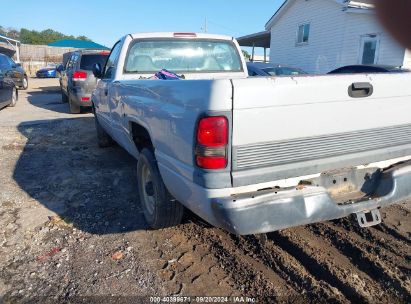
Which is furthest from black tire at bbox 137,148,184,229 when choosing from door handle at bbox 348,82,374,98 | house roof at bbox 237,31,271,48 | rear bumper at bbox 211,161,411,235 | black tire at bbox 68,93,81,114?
house roof at bbox 237,31,271,48

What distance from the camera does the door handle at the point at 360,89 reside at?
8.15 feet

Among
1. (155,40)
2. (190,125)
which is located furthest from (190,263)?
(155,40)

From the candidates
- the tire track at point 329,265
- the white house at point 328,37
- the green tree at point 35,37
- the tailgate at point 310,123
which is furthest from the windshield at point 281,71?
Answer: the green tree at point 35,37

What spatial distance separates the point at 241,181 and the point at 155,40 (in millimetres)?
2878

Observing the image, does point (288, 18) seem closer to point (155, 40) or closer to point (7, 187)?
point (155, 40)

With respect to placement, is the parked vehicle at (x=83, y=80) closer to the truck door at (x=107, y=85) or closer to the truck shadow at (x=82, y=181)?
the truck shadow at (x=82, y=181)

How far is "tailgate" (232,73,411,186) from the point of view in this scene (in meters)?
2.26

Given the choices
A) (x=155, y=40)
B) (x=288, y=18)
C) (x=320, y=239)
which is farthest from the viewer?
(x=288, y=18)

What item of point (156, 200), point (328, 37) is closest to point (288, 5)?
point (328, 37)

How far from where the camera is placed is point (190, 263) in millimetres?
2973

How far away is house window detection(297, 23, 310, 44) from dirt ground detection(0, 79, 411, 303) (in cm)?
1611

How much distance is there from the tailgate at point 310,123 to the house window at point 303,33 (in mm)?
16876

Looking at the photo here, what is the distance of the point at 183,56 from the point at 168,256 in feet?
8.88

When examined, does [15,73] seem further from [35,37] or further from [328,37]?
[35,37]
